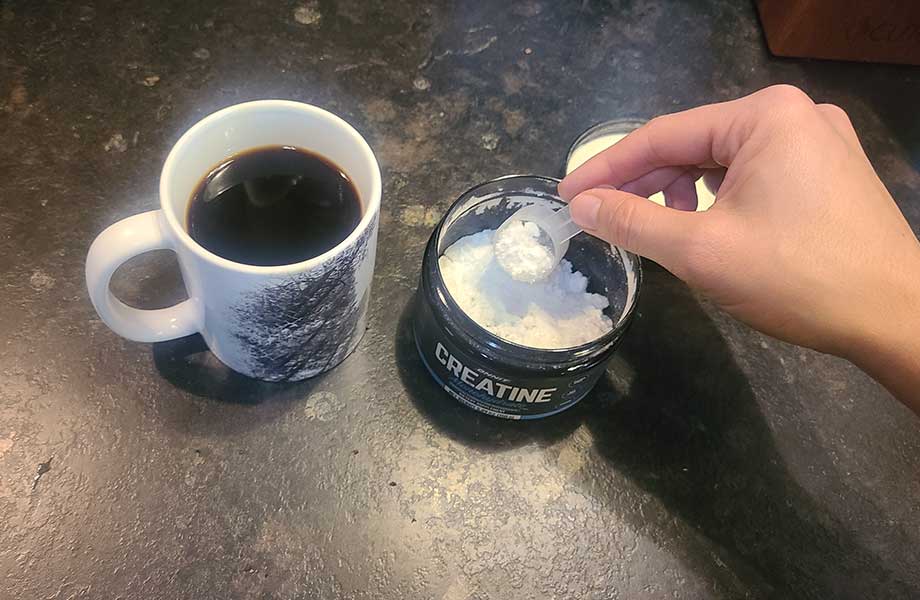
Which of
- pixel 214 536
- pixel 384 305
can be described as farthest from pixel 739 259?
pixel 214 536

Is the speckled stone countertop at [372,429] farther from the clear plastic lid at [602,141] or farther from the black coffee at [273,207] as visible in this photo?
the black coffee at [273,207]

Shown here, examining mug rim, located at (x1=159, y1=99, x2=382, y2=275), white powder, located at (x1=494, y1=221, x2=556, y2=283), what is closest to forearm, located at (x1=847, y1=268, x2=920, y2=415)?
white powder, located at (x1=494, y1=221, x2=556, y2=283)

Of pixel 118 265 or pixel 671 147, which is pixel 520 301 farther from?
pixel 118 265

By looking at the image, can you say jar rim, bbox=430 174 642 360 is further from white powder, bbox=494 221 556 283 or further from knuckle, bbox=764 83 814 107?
knuckle, bbox=764 83 814 107

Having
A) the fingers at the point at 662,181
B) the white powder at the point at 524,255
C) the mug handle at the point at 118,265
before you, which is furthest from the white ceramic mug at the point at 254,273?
the fingers at the point at 662,181

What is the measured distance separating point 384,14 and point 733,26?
1.46ft

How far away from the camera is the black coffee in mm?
574

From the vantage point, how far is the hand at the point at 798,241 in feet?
1.76

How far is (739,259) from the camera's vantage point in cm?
54

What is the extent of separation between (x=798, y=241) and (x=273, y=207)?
1.28ft

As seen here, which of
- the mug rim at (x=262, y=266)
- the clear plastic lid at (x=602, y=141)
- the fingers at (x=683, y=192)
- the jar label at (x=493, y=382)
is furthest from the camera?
the clear plastic lid at (x=602, y=141)

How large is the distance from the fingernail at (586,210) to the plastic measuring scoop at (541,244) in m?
0.05

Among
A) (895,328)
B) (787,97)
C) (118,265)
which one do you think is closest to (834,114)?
(787,97)

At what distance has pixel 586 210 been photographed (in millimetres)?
583
